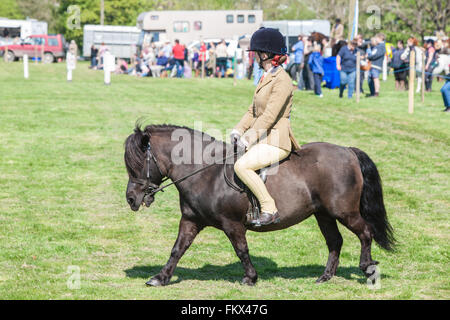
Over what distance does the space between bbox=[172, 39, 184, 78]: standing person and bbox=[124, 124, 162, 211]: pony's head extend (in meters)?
33.7

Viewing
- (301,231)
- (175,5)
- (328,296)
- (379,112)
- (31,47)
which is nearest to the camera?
(328,296)

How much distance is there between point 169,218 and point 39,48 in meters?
52.2

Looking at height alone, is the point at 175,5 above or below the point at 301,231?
above

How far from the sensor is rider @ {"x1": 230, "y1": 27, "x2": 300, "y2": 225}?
734 cm

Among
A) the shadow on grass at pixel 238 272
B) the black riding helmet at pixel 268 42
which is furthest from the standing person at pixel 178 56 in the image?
the black riding helmet at pixel 268 42

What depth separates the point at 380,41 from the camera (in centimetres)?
2850

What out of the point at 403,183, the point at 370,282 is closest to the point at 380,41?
the point at 403,183

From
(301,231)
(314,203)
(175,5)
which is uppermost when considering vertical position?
(175,5)

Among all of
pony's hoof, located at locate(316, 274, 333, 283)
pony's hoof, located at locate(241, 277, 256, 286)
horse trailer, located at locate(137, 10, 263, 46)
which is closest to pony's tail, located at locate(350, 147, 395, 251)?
pony's hoof, located at locate(316, 274, 333, 283)

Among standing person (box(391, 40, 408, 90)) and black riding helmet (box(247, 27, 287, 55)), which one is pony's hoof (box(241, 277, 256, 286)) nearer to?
black riding helmet (box(247, 27, 287, 55))

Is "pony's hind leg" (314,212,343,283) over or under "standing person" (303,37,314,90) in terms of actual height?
under

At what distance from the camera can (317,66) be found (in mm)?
28109

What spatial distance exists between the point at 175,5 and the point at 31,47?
31.1m
